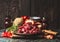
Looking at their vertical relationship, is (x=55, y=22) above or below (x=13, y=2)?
below

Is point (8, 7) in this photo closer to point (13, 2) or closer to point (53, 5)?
point (13, 2)

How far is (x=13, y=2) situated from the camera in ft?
22.8

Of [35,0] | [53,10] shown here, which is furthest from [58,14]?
[35,0]

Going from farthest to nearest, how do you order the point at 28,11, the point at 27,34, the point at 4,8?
1. the point at 4,8
2. the point at 28,11
3. the point at 27,34

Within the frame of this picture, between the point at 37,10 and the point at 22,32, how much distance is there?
3.72 m

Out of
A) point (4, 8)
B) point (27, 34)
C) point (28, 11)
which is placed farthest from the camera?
point (4, 8)

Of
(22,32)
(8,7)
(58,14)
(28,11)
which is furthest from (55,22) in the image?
(22,32)

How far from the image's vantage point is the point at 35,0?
6781 millimetres

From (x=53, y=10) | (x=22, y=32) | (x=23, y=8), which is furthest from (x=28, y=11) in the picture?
(x=22, y=32)

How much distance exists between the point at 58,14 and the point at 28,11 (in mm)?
699

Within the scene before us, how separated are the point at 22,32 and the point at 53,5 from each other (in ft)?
12.7

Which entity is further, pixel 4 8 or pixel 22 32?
pixel 4 8

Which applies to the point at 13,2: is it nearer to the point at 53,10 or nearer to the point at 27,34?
the point at 53,10

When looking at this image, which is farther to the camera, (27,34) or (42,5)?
(42,5)
